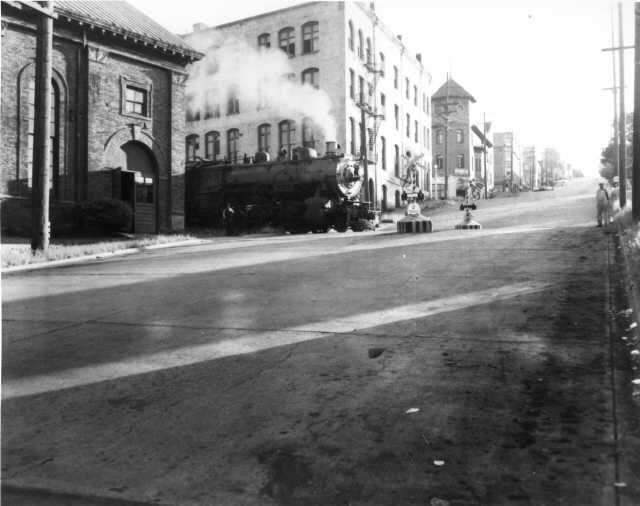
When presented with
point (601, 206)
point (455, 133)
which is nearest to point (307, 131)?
point (601, 206)

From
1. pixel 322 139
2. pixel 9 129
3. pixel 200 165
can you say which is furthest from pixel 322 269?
pixel 322 139

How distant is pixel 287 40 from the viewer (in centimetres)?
3822

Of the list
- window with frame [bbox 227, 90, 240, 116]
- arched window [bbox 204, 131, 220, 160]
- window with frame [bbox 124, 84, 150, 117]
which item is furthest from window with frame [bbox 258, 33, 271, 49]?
window with frame [bbox 124, 84, 150, 117]

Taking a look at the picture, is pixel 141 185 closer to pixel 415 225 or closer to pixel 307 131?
pixel 415 225

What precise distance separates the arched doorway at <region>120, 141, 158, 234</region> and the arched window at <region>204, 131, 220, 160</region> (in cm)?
1731

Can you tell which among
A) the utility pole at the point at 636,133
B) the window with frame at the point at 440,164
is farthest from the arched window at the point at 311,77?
the window with frame at the point at 440,164

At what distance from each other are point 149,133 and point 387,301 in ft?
65.7

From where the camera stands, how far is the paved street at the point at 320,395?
2.80m

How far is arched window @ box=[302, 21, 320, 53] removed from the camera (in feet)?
122

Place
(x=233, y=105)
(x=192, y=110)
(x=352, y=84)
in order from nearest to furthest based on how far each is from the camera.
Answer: (x=352, y=84) < (x=233, y=105) < (x=192, y=110)

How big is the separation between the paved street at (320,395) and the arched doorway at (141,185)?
1661 centimetres

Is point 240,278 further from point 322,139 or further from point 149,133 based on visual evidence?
point 322,139

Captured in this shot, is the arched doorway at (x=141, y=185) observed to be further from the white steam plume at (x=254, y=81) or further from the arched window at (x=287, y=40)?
the arched window at (x=287, y=40)

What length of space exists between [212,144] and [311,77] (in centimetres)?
927
